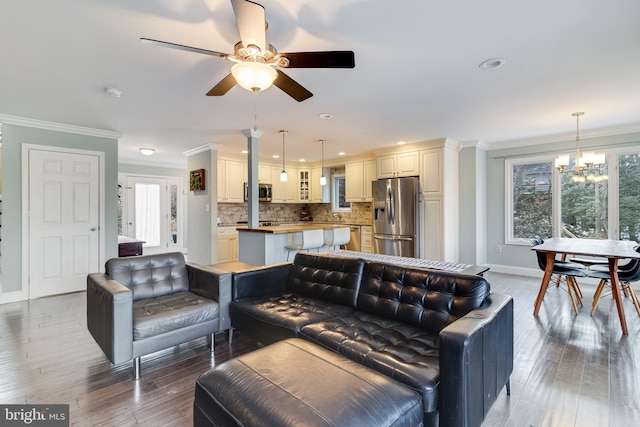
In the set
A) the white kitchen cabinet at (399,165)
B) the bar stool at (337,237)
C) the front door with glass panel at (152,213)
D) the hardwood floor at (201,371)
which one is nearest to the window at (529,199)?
the white kitchen cabinet at (399,165)

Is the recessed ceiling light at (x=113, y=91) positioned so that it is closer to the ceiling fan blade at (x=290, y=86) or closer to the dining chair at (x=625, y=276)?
the ceiling fan blade at (x=290, y=86)

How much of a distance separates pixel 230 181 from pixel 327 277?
457 cm

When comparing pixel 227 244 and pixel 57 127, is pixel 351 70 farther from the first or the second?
pixel 227 244

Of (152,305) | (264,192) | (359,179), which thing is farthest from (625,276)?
(264,192)

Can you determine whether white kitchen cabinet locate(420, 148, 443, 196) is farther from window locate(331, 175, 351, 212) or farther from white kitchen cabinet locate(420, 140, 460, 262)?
window locate(331, 175, 351, 212)

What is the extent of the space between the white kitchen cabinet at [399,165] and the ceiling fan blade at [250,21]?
436cm

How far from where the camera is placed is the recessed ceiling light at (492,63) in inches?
98.7

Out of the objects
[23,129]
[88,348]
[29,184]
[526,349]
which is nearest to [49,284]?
[29,184]

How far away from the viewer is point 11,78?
285cm

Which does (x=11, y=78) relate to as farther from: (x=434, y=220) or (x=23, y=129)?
(x=434, y=220)

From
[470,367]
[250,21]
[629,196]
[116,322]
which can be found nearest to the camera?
[470,367]

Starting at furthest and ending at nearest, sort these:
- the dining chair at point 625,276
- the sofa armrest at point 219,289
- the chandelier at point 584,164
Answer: the chandelier at point 584,164, the dining chair at point 625,276, the sofa armrest at point 219,289

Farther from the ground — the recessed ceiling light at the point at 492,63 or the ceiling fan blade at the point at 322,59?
the recessed ceiling light at the point at 492,63

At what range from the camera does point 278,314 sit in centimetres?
227
